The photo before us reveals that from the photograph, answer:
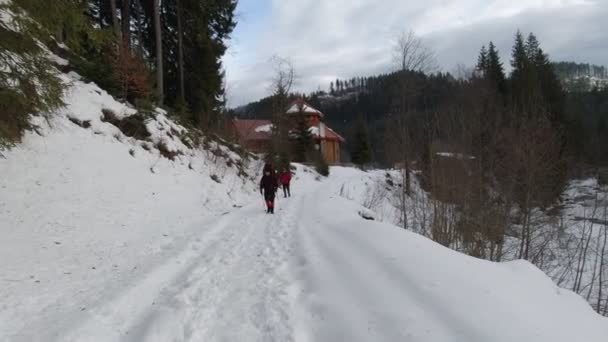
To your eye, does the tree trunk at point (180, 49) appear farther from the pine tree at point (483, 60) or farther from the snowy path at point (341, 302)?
the pine tree at point (483, 60)

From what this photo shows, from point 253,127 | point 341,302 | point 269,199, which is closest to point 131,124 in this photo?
point 269,199

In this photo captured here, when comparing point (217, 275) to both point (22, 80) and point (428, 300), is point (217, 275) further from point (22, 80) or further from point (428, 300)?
point (22, 80)

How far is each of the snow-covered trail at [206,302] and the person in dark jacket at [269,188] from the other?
400cm

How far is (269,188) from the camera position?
402 inches

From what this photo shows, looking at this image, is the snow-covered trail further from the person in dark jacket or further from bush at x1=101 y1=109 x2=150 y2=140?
bush at x1=101 y1=109 x2=150 y2=140

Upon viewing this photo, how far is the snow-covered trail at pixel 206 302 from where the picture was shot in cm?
312

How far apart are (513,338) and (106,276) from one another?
5.29 metres

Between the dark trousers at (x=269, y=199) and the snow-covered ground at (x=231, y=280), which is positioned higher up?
the dark trousers at (x=269, y=199)

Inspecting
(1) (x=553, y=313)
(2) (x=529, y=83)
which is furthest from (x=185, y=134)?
(2) (x=529, y=83)

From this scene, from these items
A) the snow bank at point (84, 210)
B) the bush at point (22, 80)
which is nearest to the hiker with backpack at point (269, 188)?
the snow bank at point (84, 210)

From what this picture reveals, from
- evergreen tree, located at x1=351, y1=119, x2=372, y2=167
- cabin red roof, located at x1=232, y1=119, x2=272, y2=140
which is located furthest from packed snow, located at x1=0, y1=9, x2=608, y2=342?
evergreen tree, located at x1=351, y1=119, x2=372, y2=167

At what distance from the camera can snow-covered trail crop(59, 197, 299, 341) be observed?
312 cm

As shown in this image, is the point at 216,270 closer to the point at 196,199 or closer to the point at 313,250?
the point at 313,250

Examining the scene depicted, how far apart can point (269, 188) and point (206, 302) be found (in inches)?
258
